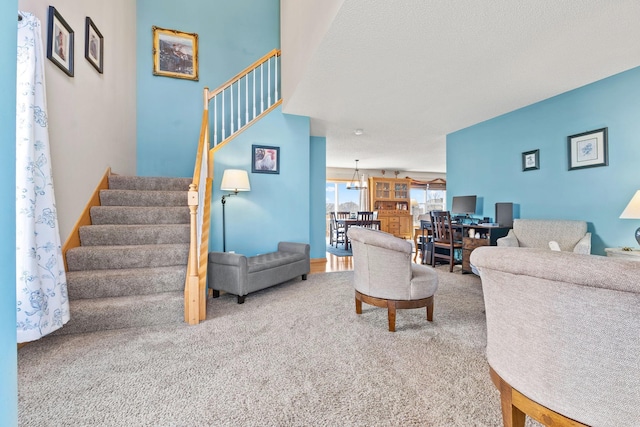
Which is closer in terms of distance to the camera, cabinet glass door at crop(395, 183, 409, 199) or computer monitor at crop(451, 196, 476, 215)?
computer monitor at crop(451, 196, 476, 215)

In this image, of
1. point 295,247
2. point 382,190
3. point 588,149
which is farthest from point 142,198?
point 382,190

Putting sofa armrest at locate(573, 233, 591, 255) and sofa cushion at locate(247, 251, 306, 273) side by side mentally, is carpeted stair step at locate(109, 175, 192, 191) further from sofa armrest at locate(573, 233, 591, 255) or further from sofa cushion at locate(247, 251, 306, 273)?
sofa armrest at locate(573, 233, 591, 255)

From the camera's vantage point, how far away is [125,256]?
8.89 feet

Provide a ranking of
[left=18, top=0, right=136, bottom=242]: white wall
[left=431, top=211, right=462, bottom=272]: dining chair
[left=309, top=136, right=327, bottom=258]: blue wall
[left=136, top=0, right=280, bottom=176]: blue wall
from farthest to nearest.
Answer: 1. [left=309, top=136, right=327, bottom=258]: blue wall
2. [left=431, top=211, right=462, bottom=272]: dining chair
3. [left=136, top=0, right=280, bottom=176]: blue wall
4. [left=18, top=0, right=136, bottom=242]: white wall

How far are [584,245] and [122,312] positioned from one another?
457cm

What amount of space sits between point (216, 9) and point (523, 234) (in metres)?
5.95

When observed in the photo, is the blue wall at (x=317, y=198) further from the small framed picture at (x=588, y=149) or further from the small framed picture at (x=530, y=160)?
the small framed picture at (x=588, y=149)

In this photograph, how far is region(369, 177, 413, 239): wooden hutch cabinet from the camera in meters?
9.54

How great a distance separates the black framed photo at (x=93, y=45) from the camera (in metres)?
3.08

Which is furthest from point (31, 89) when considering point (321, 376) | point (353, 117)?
point (353, 117)

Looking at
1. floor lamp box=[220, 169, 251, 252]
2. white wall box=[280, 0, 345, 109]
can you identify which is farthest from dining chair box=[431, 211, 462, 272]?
floor lamp box=[220, 169, 251, 252]

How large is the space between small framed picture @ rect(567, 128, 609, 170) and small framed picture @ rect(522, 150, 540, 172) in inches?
15.7

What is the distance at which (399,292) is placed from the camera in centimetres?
231

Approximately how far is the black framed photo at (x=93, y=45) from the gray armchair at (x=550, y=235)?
520 centimetres
